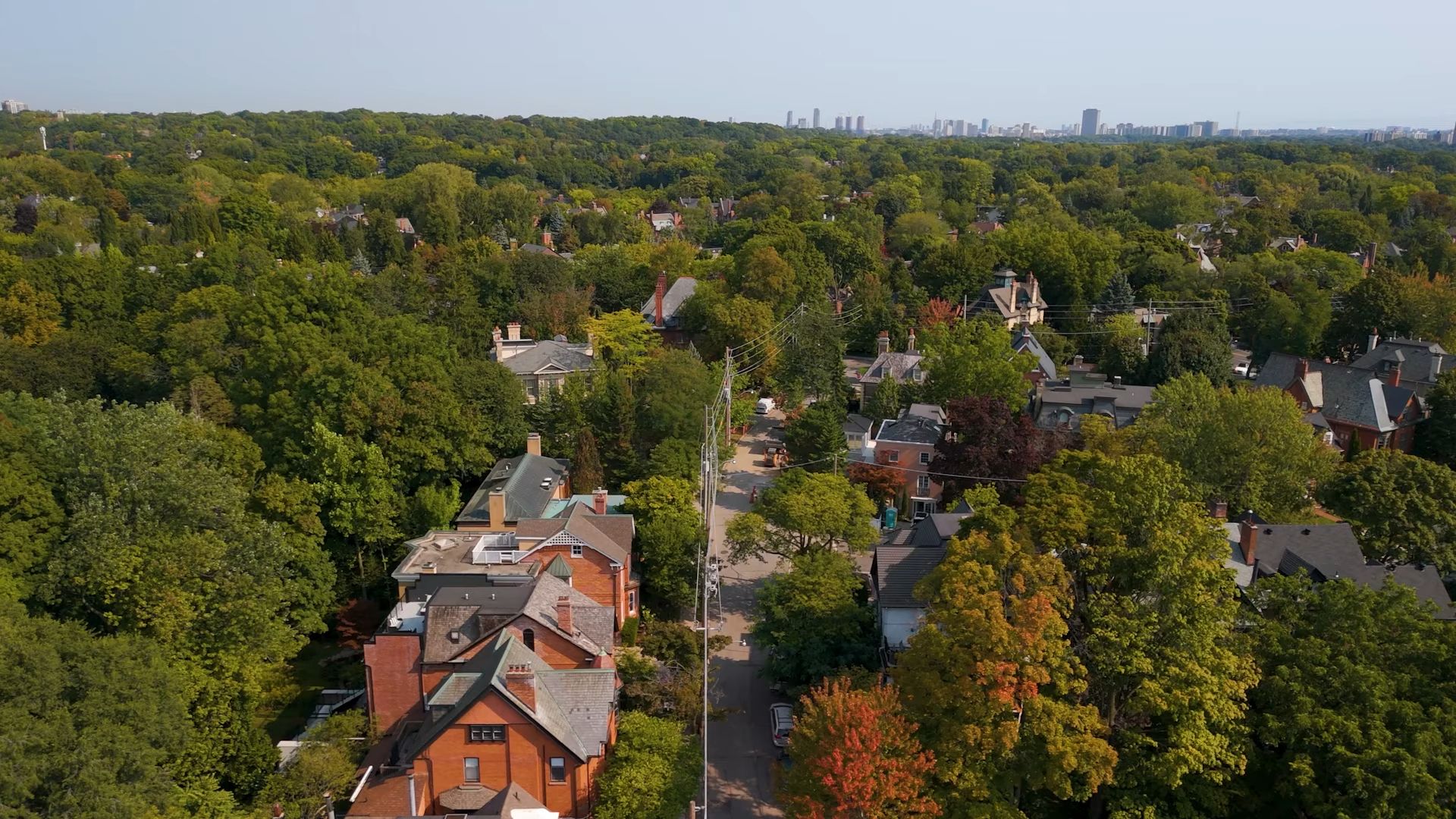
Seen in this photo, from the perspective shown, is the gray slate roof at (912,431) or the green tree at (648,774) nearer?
the green tree at (648,774)

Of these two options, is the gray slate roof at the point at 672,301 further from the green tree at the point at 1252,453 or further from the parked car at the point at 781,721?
the parked car at the point at 781,721

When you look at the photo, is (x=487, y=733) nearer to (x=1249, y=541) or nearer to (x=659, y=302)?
(x=1249, y=541)

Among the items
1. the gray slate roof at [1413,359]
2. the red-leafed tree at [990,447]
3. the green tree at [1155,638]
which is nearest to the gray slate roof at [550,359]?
the red-leafed tree at [990,447]

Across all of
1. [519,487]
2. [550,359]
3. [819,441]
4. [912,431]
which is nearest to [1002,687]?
[519,487]

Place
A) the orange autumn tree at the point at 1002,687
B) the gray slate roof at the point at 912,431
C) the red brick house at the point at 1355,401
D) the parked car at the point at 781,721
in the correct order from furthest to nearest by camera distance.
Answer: the red brick house at the point at 1355,401 → the gray slate roof at the point at 912,431 → the parked car at the point at 781,721 → the orange autumn tree at the point at 1002,687

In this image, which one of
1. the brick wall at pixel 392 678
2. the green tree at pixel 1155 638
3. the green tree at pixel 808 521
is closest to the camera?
the green tree at pixel 1155 638

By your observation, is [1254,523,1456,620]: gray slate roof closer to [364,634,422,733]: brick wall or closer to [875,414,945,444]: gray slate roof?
[875,414,945,444]: gray slate roof

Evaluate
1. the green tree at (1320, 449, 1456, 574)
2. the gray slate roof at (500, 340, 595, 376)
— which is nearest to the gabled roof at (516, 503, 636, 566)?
the gray slate roof at (500, 340, 595, 376)
